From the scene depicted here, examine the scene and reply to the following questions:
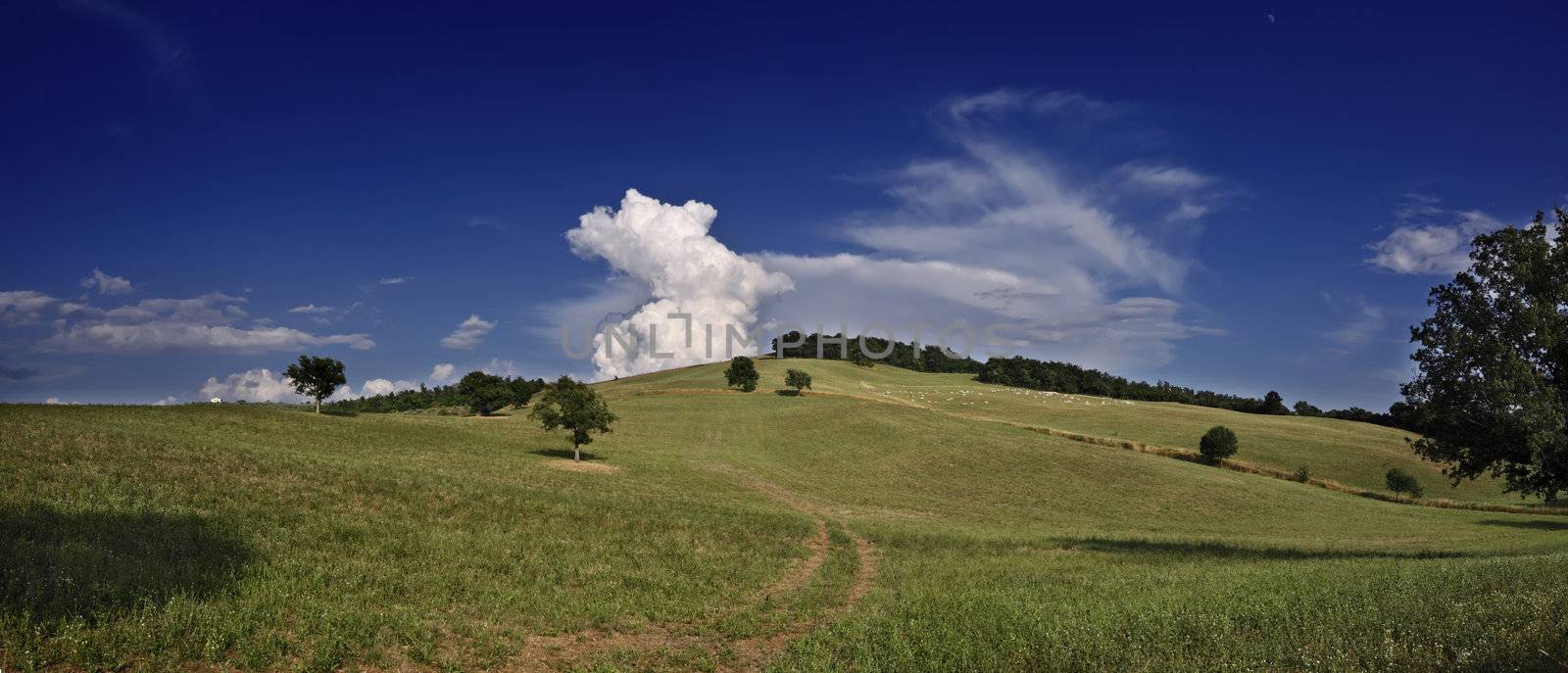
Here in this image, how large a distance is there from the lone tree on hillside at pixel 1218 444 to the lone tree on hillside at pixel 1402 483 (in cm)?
1424

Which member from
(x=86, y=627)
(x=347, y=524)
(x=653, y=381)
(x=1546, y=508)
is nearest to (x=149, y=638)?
(x=86, y=627)

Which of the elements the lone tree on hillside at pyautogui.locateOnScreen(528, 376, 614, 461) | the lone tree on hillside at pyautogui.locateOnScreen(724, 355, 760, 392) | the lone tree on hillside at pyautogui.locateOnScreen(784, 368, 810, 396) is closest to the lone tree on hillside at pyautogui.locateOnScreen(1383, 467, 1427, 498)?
the lone tree on hillside at pyautogui.locateOnScreen(784, 368, 810, 396)

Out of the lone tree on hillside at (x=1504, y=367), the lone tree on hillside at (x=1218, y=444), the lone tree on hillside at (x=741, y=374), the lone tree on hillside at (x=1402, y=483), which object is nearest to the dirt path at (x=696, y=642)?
the lone tree on hillside at (x=1504, y=367)

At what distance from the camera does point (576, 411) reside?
5322 centimetres

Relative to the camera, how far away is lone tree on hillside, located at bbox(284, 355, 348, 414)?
6372 centimetres

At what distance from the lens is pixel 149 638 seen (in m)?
10.6

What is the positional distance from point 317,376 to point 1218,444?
9841cm

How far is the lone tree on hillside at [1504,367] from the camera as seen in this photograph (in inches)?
942

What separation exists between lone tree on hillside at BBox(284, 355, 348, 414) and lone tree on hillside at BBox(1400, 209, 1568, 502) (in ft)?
256

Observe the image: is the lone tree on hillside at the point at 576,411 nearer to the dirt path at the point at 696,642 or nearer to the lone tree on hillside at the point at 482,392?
the dirt path at the point at 696,642

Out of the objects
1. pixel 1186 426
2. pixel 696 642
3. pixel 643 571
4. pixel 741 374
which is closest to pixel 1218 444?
pixel 1186 426

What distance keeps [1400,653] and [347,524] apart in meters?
24.6

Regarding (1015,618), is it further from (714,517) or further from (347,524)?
(714,517)

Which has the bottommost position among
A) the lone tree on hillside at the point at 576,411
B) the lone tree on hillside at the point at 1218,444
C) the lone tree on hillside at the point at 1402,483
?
the lone tree on hillside at the point at 1402,483
